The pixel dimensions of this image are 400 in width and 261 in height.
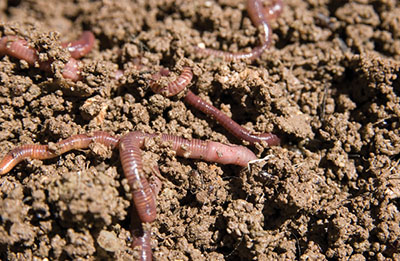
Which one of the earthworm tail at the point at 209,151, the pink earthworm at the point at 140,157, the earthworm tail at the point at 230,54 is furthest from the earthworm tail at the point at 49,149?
the earthworm tail at the point at 230,54

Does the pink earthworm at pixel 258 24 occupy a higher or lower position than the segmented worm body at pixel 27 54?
higher

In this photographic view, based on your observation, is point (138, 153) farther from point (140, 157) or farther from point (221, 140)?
point (221, 140)

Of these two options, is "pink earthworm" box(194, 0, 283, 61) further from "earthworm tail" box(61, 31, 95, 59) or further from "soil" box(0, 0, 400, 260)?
"earthworm tail" box(61, 31, 95, 59)

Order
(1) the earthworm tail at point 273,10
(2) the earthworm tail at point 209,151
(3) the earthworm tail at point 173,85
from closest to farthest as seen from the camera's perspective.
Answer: (2) the earthworm tail at point 209,151 < (3) the earthworm tail at point 173,85 < (1) the earthworm tail at point 273,10

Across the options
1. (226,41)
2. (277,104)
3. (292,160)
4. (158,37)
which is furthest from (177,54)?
(292,160)

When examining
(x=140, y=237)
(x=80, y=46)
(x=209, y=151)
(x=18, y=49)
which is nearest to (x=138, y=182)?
(x=140, y=237)

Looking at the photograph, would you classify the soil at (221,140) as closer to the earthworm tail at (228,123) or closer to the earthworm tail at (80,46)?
the earthworm tail at (228,123)
